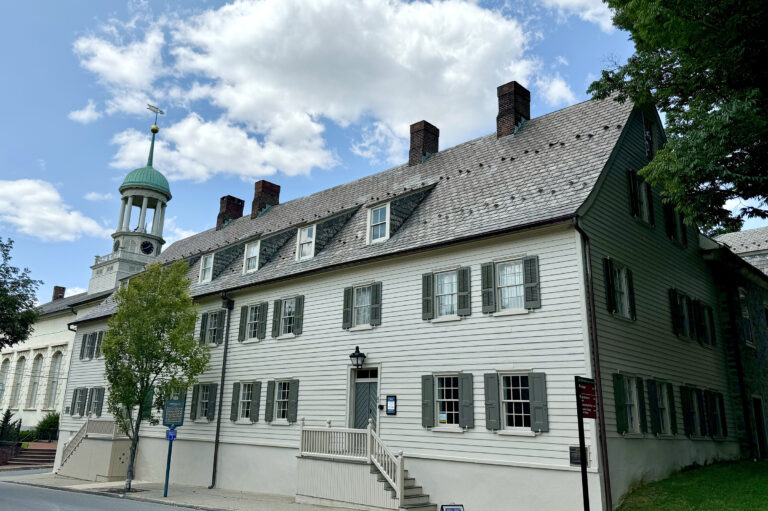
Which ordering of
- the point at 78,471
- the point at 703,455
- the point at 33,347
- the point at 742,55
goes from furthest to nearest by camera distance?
the point at 33,347 → the point at 78,471 → the point at 703,455 → the point at 742,55

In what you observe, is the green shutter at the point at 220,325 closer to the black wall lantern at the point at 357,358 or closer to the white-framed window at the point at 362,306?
the white-framed window at the point at 362,306

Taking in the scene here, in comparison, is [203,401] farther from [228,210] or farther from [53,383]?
[53,383]

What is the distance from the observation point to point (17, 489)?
2053 cm

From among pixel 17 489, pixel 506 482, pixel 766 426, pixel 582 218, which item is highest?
pixel 582 218

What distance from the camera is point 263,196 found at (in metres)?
30.4

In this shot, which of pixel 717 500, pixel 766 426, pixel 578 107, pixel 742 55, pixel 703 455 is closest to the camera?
pixel 717 500

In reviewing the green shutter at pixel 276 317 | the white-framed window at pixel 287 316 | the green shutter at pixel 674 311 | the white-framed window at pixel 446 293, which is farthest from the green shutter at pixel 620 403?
the green shutter at pixel 276 317

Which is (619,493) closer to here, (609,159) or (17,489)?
(609,159)

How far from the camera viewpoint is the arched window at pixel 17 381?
47.8m

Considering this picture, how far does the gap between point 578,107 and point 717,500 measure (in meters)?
12.1

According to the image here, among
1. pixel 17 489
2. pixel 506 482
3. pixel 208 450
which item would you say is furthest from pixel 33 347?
pixel 506 482

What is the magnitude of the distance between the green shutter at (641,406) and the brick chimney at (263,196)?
20.7 metres

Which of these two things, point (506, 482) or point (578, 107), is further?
point (578, 107)

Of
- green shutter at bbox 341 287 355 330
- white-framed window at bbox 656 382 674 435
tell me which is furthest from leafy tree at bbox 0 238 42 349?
white-framed window at bbox 656 382 674 435
